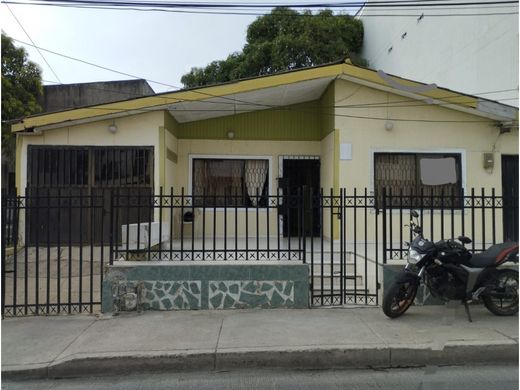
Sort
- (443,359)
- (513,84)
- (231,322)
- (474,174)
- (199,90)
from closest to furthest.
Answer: (443,359) < (231,322) < (199,90) < (474,174) < (513,84)

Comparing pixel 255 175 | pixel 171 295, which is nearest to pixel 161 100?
pixel 255 175

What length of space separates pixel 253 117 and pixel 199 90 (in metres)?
2.55

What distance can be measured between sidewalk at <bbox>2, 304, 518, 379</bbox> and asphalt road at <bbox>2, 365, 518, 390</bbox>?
0.39 feet

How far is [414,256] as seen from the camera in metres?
5.71

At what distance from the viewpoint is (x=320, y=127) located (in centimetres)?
1234

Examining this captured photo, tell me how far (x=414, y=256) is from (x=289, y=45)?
16936 mm

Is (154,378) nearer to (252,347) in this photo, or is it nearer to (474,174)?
(252,347)

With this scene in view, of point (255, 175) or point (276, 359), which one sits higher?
point (255, 175)

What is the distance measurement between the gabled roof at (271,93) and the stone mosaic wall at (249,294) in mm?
5255

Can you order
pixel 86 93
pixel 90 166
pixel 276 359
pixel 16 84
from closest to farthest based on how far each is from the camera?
pixel 276 359
pixel 90 166
pixel 16 84
pixel 86 93

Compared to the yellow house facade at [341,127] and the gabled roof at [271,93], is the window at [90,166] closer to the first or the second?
the yellow house facade at [341,127]

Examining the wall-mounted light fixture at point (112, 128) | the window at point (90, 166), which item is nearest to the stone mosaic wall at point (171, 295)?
the window at point (90, 166)

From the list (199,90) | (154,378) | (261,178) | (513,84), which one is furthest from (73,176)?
(513,84)

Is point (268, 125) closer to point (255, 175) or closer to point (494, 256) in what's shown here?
point (255, 175)
